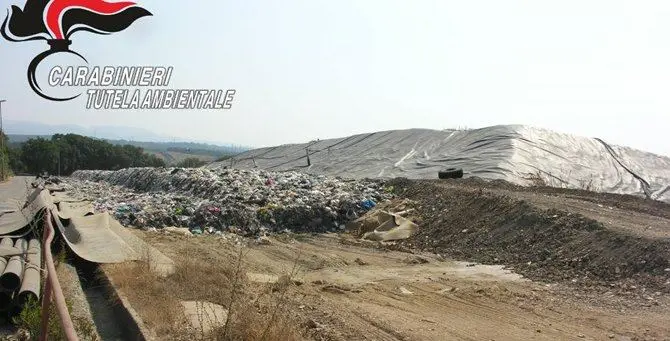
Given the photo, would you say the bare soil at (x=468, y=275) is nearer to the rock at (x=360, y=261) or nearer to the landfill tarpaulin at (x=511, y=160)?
the rock at (x=360, y=261)

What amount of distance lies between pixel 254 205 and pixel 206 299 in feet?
26.9

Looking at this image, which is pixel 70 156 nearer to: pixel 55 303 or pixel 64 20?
pixel 64 20

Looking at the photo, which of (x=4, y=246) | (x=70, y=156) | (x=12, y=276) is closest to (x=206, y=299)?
(x=12, y=276)

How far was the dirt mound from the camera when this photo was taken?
711 centimetres

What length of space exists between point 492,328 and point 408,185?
32.3 ft

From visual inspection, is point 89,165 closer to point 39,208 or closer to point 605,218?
point 39,208

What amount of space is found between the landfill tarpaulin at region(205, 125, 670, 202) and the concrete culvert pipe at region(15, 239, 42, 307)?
12325 mm

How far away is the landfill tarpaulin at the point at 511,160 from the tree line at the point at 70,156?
28288mm

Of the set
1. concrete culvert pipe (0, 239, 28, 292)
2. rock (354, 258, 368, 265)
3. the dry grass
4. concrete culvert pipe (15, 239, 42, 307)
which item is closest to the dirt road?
rock (354, 258, 368, 265)

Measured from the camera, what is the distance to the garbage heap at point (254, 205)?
12.2 metres

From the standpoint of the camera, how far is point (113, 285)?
18.7 ft

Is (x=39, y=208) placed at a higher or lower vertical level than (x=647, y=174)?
lower

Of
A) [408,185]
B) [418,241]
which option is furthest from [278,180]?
[418,241]

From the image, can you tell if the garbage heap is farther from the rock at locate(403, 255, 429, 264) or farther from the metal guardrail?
the metal guardrail
